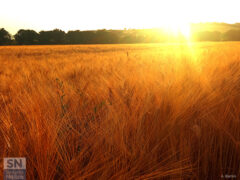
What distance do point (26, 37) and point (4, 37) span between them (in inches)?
102

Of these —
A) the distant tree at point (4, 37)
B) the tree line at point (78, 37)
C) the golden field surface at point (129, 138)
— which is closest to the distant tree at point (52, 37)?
the tree line at point (78, 37)

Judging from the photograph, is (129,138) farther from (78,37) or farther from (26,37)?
(26,37)

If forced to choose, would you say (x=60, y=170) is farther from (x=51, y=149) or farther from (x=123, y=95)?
(x=123, y=95)

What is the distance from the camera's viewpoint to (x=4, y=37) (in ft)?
82.5

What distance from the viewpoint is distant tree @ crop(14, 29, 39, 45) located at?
87.0 ft

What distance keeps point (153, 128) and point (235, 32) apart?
28615mm

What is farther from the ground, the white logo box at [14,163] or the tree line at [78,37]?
the tree line at [78,37]

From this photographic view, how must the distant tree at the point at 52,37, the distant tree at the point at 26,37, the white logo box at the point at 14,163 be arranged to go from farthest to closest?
the distant tree at the point at 52,37
the distant tree at the point at 26,37
the white logo box at the point at 14,163

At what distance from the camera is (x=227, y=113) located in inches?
26.7

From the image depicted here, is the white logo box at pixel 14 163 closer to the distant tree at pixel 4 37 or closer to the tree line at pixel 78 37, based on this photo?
the tree line at pixel 78 37

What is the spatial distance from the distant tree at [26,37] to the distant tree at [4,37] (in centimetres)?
126

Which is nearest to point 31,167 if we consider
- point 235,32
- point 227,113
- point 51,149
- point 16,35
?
point 51,149

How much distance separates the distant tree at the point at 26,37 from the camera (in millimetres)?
26531

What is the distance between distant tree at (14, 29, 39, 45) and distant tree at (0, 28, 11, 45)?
1258 mm
